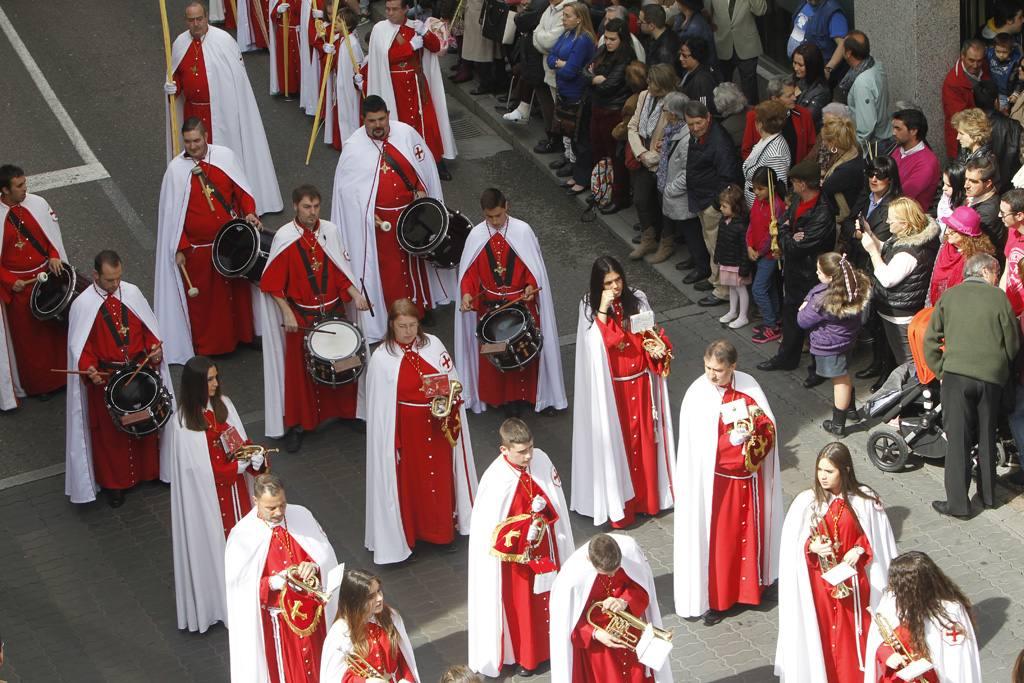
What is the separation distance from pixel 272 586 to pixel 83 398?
148 inches

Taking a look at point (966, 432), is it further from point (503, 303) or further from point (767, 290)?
point (503, 303)

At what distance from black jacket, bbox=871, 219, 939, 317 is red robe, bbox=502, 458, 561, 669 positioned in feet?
12.7

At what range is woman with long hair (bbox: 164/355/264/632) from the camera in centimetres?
1144

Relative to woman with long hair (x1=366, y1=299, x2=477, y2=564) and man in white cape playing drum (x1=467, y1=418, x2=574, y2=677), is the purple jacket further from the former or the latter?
man in white cape playing drum (x1=467, y1=418, x2=574, y2=677)

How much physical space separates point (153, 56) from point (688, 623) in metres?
13.1

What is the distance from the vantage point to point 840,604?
34.0 ft

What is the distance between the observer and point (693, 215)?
1554 centimetres

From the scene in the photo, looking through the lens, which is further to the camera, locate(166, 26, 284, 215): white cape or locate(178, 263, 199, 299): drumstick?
locate(166, 26, 284, 215): white cape

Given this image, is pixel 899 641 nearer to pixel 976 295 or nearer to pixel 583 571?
pixel 583 571

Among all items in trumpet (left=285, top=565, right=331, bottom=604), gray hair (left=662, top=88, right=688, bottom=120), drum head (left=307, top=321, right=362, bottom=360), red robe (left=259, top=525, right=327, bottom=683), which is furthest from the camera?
gray hair (left=662, top=88, right=688, bottom=120)

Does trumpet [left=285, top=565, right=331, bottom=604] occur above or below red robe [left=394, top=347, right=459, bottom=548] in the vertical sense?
above


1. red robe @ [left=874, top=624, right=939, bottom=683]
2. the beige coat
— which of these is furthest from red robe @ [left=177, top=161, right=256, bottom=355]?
red robe @ [left=874, top=624, right=939, bottom=683]

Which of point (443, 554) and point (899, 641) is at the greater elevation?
point (899, 641)

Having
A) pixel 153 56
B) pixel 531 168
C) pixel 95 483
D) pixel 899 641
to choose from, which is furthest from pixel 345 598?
pixel 153 56
